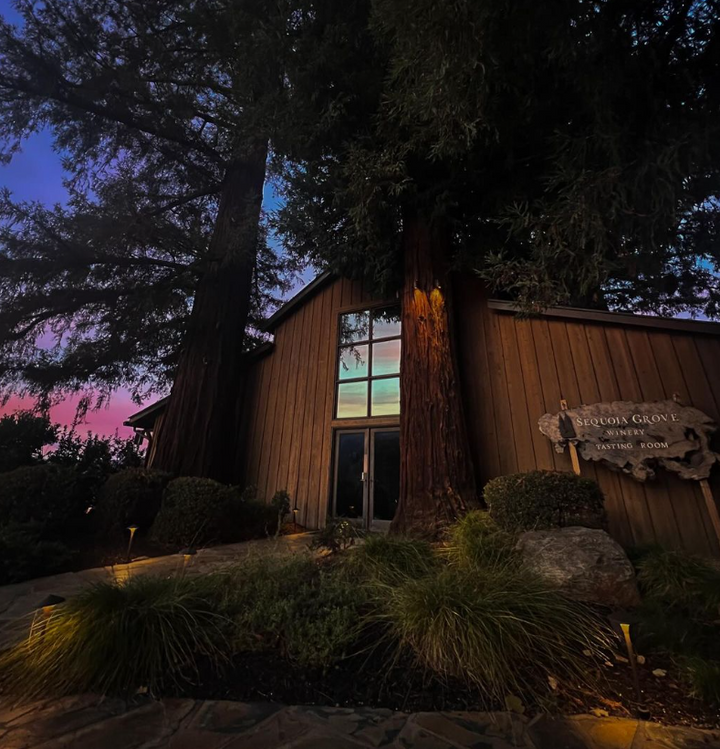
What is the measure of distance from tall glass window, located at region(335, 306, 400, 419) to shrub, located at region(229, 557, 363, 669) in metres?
4.62

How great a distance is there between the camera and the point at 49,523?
5.12 m

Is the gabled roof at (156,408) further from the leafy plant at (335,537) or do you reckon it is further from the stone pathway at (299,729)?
the stone pathway at (299,729)

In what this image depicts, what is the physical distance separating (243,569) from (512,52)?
198 inches

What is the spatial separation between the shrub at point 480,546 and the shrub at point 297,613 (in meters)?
1.10

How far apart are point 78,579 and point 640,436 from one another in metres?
6.82

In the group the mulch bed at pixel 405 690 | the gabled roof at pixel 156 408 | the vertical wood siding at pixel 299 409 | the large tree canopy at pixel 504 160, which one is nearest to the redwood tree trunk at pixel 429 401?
the large tree canopy at pixel 504 160

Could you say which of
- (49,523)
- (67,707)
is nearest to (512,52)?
(67,707)

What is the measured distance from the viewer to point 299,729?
169 centimetres

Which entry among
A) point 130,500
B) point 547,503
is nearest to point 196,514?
point 130,500

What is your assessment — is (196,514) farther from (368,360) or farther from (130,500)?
(368,360)

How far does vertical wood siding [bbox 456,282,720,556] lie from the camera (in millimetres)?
4863

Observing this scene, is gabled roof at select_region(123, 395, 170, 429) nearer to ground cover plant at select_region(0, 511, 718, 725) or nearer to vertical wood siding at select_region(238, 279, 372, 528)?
vertical wood siding at select_region(238, 279, 372, 528)

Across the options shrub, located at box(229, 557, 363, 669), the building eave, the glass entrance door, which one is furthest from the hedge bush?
the building eave

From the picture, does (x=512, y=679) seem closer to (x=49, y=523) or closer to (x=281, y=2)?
(x=49, y=523)
